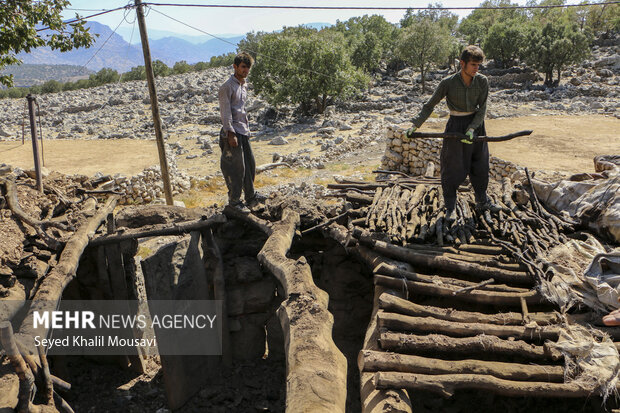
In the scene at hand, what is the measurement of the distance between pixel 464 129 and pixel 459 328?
98.9 inches

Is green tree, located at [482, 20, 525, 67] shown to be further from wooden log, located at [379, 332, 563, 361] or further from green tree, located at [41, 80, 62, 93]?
green tree, located at [41, 80, 62, 93]

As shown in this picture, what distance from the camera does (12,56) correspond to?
7801 millimetres

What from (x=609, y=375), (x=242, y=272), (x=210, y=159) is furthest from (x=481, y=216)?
(x=210, y=159)

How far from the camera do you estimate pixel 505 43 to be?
33.4m

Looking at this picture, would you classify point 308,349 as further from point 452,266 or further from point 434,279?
point 452,266

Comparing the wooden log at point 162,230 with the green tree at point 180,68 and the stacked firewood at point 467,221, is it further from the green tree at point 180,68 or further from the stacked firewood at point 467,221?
the green tree at point 180,68

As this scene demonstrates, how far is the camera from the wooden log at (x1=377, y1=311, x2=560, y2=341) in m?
3.36

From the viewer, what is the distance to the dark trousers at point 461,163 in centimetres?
504

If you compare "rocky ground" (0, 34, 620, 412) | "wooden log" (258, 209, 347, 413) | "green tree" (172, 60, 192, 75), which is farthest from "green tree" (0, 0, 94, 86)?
"green tree" (172, 60, 192, 75)

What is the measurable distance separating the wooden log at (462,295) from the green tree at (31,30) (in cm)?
716

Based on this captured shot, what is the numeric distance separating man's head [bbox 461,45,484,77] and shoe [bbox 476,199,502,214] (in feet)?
4.66

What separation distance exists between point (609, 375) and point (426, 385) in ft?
3.87

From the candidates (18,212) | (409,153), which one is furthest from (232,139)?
(409,153)

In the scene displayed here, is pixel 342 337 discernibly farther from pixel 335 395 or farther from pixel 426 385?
pixel 335 395
